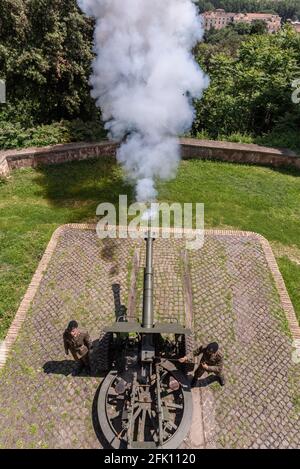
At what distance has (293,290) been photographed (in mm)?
10109

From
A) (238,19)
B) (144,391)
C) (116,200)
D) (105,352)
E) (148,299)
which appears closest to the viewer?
(144,391)

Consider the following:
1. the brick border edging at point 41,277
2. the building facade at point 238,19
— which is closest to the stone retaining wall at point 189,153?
the brick border edging at point 41,277

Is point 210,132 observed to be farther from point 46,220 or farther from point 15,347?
point 15,347

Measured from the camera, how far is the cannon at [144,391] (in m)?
6.56

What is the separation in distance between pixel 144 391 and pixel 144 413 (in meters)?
0.38

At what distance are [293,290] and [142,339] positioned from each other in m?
4.92

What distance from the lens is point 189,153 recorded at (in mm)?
15508

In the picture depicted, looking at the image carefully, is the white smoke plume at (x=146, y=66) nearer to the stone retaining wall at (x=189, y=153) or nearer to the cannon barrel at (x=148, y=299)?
the stone retaining wall at (x=189, y=153)

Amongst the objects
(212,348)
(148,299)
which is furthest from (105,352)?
(212,348)

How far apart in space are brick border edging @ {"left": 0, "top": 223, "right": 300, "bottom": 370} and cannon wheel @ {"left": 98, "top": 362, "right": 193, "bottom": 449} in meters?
2.61

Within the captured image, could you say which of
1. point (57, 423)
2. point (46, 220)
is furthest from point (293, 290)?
point (46, 220)

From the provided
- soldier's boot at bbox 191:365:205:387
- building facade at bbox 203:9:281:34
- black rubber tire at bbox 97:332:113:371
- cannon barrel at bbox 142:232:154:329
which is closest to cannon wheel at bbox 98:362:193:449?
soldier's boot at bbox 191:365:205:387

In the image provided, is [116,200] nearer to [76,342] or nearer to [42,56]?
[76,342]

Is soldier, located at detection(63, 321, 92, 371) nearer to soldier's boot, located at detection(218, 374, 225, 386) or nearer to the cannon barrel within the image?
the cannon barrel
